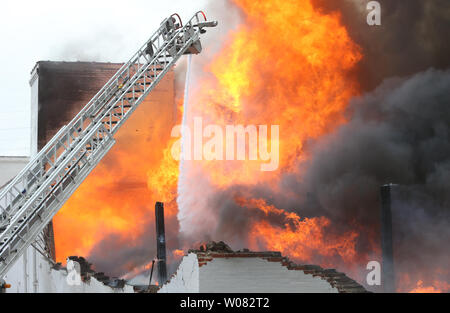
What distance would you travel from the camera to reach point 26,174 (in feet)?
50.4

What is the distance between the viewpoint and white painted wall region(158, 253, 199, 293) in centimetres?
1334

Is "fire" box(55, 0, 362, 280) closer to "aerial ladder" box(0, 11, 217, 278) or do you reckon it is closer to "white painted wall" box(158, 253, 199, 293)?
"aerial ladder" box(0, 11, 217, 278)

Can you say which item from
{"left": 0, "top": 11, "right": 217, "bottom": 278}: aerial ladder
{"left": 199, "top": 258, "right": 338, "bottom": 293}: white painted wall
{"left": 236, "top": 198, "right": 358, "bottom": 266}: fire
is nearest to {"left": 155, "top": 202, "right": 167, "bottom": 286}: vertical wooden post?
{"left": 0, "top": 11, "right": 217, "bottom": 278}: aerial ladder

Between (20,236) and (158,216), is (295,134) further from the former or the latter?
(20,236)

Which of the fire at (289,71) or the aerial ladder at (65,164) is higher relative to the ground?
the fire at (289,71)

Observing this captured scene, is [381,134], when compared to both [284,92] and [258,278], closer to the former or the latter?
[284,92]

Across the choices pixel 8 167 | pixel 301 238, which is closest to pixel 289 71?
pixel 301 238

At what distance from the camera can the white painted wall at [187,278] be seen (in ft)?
43.8

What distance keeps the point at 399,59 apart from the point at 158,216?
35.7ft

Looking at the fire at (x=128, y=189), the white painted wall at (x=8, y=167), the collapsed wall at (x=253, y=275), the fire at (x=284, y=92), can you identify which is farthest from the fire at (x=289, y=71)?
the white painted wall at (x=8, y=167)

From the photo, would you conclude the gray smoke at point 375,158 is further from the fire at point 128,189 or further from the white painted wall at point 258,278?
the white painted wall at point 258,278

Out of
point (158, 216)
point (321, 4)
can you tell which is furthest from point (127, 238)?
point (321, 4)

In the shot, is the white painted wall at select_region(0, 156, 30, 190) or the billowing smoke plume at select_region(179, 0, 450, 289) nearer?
the billowing smoke plume at select_region(179, 0, 450, 289)

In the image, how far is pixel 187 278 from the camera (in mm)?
13742
